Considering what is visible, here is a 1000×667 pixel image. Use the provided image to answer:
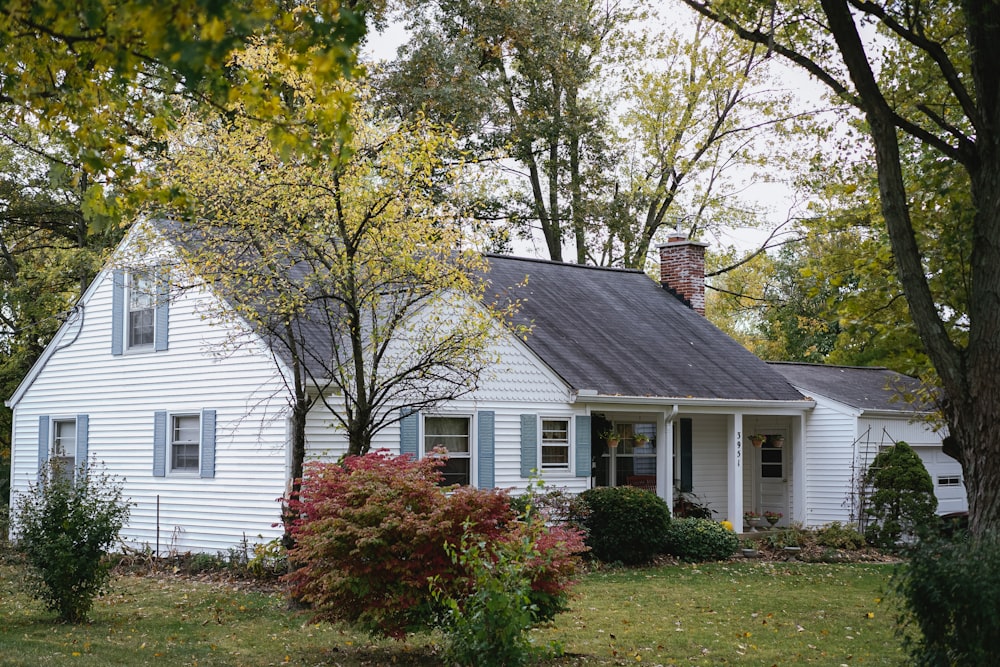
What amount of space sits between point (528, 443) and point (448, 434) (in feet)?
5.02

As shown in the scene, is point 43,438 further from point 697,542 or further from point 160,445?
point 697,542

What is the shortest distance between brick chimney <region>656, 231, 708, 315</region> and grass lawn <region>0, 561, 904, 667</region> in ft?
36.9

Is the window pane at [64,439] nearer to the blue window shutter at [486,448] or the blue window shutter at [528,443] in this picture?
the blue window shutter at [486,448]

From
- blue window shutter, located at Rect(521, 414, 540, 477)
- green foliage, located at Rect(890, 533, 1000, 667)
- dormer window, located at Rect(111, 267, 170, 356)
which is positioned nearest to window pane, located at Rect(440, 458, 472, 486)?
blue window shutter, located at Rect(521, 414, 540, 477)

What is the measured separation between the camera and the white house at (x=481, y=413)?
1672 centimetres

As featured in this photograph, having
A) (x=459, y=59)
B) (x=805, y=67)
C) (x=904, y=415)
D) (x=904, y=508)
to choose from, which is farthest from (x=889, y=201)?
(x=459, y=59)

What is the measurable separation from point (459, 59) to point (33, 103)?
20403 millimetres

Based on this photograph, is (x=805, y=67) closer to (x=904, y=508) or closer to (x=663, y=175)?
(x=904, y=508)

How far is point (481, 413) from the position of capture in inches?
696

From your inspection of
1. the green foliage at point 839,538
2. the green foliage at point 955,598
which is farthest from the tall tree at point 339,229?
the green foliage at point 839,538

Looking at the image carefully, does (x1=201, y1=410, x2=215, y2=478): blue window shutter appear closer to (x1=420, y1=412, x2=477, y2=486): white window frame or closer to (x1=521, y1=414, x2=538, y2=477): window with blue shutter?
(x1=420, y1=412, x2=477, y2=486): white window frame

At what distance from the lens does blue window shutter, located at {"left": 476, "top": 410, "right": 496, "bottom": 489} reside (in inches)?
691

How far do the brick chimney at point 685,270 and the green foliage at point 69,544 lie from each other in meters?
16.9

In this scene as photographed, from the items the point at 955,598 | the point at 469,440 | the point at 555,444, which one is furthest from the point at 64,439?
the point at 955,598
